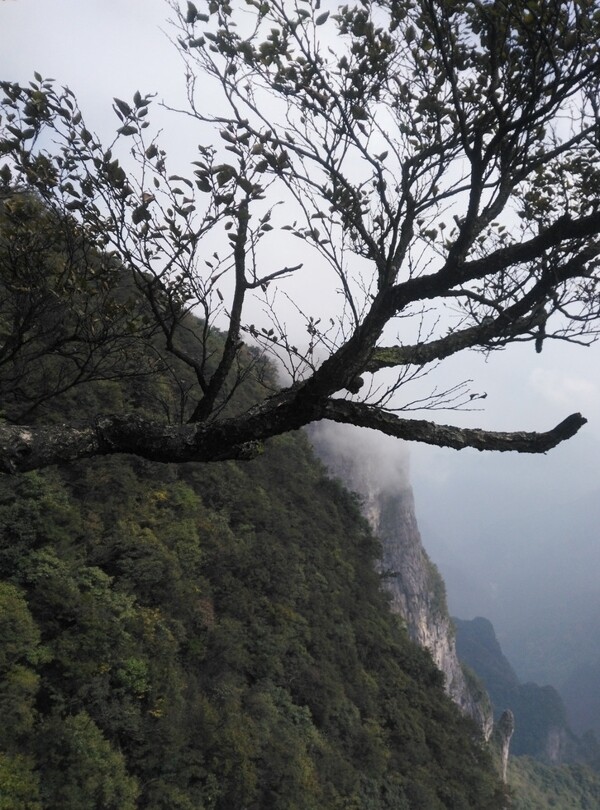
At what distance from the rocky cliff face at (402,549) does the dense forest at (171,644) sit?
3295cm

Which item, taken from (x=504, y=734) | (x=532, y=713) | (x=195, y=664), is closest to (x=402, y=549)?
(x=504, y=734)

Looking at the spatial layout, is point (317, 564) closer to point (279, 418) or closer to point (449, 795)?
point (449, 795)

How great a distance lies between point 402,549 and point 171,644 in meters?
55.5

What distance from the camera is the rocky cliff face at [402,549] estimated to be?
174ft

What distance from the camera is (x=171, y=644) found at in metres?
11.4

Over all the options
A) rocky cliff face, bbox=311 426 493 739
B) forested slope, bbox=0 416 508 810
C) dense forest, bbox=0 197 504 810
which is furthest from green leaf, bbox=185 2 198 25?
rocky cliff face, bbox=311 426 493 739

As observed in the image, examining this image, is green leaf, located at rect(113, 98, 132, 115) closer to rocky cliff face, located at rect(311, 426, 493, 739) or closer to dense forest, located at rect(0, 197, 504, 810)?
dense forest, located at rect(0, 197, 504, 810)

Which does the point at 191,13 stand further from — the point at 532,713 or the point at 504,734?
the point at 532,713

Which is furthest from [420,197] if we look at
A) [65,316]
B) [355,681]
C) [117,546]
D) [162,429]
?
[355,681]

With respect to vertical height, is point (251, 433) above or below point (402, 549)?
above

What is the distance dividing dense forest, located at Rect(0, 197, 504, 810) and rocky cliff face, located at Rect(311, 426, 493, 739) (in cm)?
3295

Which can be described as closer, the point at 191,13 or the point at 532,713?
the point at 191,13

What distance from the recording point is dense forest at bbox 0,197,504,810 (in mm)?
7750

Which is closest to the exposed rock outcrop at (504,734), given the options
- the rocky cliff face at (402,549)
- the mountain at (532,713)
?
the rocky cliff face at (402,549)
